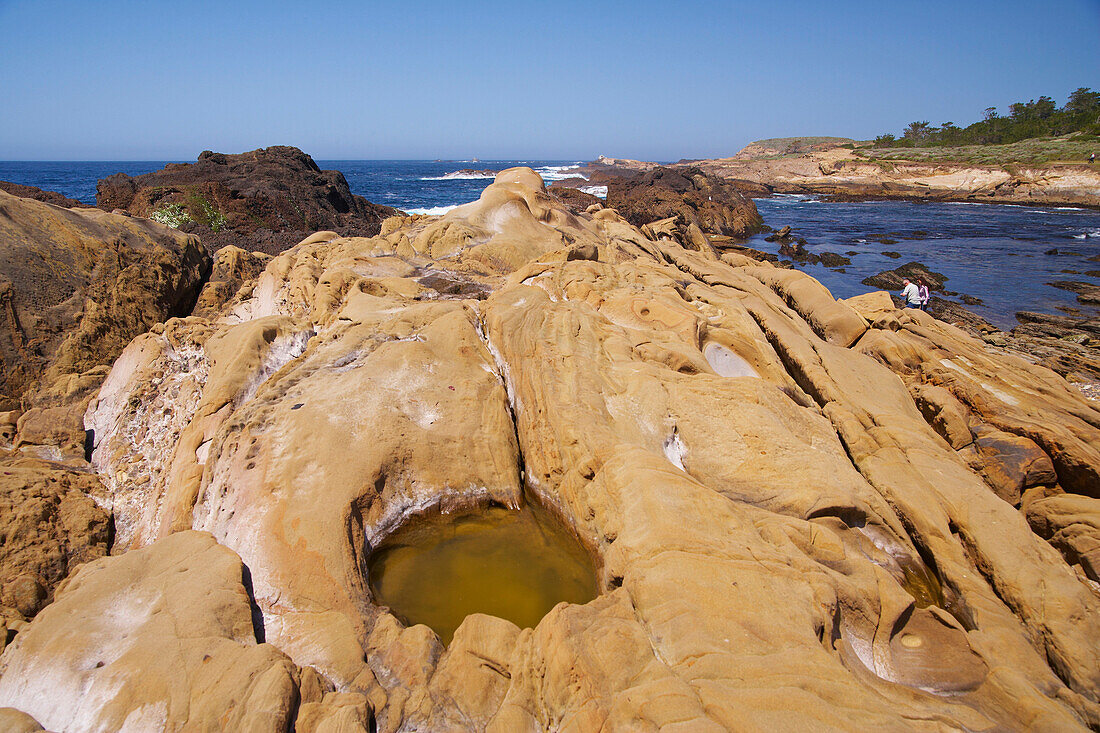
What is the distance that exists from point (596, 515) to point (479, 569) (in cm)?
134

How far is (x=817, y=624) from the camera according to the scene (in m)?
3.89

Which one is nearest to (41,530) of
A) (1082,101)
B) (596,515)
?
(596,515)

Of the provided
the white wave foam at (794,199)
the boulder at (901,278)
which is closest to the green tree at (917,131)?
the white wave foam at (794,199)

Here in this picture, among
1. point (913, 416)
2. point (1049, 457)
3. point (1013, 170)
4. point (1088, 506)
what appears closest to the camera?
point (1088, 506)

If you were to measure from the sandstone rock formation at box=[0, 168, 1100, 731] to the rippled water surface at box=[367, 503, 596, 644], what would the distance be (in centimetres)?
25

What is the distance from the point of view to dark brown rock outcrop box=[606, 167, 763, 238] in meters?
30.5

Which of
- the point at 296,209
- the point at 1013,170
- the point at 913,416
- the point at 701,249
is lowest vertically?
the point at 913,416

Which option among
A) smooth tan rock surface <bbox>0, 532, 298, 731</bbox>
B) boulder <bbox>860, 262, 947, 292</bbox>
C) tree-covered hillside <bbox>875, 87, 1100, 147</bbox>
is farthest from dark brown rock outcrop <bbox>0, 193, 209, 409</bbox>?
tree-covered hillside <bbox>875, 87, 1100, 147</bbox>

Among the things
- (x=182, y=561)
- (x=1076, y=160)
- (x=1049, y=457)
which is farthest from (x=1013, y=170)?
(x=182, y=561)

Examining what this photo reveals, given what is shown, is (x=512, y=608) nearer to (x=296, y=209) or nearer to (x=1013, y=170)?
(x=296, y=209)

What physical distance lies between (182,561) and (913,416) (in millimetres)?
9108

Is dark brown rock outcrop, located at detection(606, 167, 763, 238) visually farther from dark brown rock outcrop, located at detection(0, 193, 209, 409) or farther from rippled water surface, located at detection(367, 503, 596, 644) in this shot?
rippled water surface, located at detection(367, 503, 596, 644)

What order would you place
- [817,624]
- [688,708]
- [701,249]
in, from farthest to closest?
1. [701,249]
2. [817,624]
3. [688,708]

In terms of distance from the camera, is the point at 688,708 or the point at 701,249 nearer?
the point at 688,708
